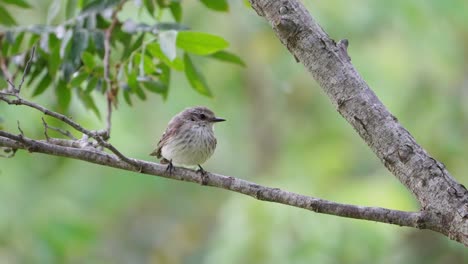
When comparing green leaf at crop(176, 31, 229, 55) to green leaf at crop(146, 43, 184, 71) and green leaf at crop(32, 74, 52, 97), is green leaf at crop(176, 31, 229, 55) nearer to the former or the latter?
green leaf at crop(146, 43, 184, 71)

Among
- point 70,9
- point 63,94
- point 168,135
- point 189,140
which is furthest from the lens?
point 168,135

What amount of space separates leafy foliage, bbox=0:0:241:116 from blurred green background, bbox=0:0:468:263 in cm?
114

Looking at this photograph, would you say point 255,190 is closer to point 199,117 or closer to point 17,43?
point 17,43

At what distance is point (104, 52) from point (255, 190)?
5.05 ft

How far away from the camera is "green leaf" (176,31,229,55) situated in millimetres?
3480

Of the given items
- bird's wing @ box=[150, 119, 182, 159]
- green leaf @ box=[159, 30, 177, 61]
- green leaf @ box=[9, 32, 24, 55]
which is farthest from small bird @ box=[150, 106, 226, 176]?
green leaf @ box=[159, 30, 177, 61]

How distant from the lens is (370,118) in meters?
2.53

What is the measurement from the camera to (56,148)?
2770 millimetres

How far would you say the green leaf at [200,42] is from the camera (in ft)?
11.4

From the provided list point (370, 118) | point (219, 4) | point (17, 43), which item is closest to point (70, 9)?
point (17, 43)

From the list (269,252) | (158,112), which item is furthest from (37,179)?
(269,252)

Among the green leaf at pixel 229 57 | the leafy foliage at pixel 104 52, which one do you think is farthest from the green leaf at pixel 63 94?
the green leaf at pixel 229 57

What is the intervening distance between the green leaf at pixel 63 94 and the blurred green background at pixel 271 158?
113 cm

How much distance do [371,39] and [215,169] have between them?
8.21 feet
